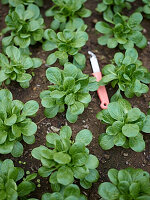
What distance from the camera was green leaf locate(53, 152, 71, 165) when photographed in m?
2.40

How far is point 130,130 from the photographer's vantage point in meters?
2.62

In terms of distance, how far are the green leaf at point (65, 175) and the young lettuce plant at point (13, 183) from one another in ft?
0.85

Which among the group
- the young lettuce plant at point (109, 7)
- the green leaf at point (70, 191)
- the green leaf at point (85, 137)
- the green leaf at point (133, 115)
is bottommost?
the green leaf at point (70, 191)

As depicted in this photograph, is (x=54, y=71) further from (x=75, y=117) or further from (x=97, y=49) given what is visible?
(x=97, y=49)

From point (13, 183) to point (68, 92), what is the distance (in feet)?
3.25

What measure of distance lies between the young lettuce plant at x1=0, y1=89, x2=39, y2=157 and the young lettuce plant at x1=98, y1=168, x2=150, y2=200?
827 mm

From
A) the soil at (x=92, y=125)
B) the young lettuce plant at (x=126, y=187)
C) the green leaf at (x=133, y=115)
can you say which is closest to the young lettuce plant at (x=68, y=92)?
the soil at (x=92, y=125)

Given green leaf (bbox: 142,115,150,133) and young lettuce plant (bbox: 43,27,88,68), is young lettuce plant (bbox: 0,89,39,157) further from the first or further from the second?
green leaf (bbox: 142,115,150,133)

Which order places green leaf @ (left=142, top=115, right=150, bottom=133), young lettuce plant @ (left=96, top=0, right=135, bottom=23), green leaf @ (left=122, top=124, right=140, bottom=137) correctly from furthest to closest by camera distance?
young lettuce plant @ (left=96, top=0, right=135, bottom=23)
green leaf @ (left=142, top=115, right=150, bottom=133)
green leaf @ (left=122, top=124, right=140, bottom=137)

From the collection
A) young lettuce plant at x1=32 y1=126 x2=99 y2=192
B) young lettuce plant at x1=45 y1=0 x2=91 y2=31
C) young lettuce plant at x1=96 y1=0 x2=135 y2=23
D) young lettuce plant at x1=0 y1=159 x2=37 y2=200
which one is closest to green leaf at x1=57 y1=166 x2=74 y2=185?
young lettuce plant at x1=32 y1=126 x2=99 y2=192

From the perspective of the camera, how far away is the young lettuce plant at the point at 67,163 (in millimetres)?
2426

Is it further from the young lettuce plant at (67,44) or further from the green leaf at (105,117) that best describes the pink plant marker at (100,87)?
the green leaf at (105,117)

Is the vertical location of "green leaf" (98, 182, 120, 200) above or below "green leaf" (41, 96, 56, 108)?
below

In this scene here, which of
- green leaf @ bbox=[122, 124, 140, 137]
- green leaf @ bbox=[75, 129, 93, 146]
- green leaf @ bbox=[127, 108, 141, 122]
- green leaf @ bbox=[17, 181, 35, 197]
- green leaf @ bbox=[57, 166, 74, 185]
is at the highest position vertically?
green leaf @ bbox=[127, 108, 141, 122]
